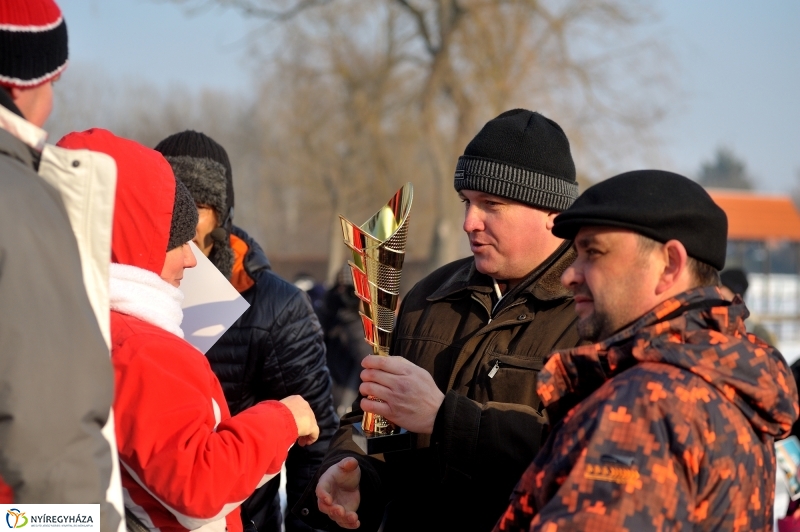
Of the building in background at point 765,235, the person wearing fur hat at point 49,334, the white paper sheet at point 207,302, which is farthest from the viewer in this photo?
the building in background at point 765,235

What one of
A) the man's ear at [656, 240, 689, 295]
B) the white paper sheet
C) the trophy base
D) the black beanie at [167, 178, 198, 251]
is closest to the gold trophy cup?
the trophy base

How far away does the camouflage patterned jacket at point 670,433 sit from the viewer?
1.63 m

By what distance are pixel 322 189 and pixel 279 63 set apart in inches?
519

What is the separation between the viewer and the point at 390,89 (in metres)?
25.5

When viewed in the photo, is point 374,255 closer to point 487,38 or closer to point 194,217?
point 194,217

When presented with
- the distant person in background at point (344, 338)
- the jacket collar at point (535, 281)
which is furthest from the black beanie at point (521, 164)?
the distant person in background at point (344, 338)

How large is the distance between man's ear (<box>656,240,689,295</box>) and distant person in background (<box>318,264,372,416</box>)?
581 centimetres

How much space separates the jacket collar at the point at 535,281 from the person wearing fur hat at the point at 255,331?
30.2 inches

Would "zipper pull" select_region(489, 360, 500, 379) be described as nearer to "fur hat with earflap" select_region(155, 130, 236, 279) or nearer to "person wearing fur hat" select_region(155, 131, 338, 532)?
"person wearing fur hat" select_region(155, 131, 338, 532)

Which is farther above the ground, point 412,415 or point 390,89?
point 390,89

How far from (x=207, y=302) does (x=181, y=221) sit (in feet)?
2.11

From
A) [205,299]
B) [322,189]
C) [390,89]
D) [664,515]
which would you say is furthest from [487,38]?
[664,515]

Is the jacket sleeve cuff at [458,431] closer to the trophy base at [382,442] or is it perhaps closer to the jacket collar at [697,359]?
the trophy base at [382,442]

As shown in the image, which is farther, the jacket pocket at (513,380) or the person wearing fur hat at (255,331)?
the person wearing fur hat at (255,331)
